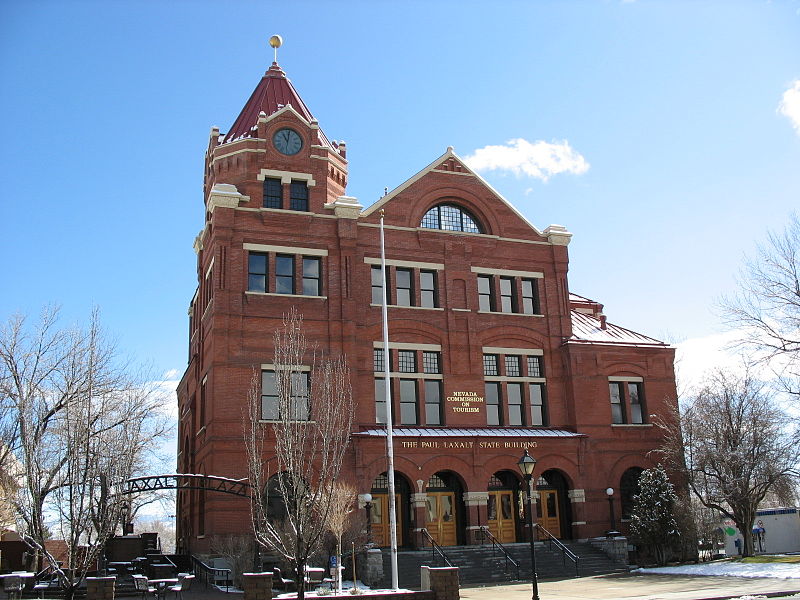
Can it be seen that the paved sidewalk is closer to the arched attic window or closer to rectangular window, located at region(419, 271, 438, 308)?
rectangular window, located at region(419, 271, 438, 308)

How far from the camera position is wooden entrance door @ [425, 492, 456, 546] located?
115 ft

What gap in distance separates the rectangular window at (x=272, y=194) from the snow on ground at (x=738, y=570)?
2262 cm

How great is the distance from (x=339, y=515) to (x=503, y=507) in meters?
12.6

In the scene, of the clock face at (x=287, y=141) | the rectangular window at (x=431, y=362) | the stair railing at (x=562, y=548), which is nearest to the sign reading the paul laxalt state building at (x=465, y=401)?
the rectangular window at (x=431, y=362)

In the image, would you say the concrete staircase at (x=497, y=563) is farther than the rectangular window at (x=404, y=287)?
No

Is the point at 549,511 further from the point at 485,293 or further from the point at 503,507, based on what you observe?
the point at 485,293

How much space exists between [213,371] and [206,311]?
16.4 ft

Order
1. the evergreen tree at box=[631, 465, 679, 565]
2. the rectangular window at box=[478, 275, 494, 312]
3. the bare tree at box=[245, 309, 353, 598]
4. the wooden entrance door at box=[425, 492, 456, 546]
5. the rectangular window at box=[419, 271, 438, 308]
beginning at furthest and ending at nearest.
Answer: the rectangular window at box=[478, 275, 494, 312] → the rectangular window at box=[419, 271, 438, 308] → the wooden entrance door at box=[425, 492, 456, 546] → the evergreen tree at box=[631, 465, 679, 565] → the bare tree at box=[245, 309, 353, 598]

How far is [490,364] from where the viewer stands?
1522 inches

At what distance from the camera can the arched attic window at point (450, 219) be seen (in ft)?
131

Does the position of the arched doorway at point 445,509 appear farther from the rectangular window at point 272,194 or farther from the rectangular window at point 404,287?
the rectangular window at point 272,194

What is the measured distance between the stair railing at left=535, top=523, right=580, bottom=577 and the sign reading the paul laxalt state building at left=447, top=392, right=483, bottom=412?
610 centimetres

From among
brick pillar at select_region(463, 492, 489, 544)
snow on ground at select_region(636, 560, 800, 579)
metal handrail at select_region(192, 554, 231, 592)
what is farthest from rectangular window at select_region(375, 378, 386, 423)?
snow on ground at select_region(636, 560, 800, 579)

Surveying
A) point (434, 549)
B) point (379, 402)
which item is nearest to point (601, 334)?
point (379, 402)
